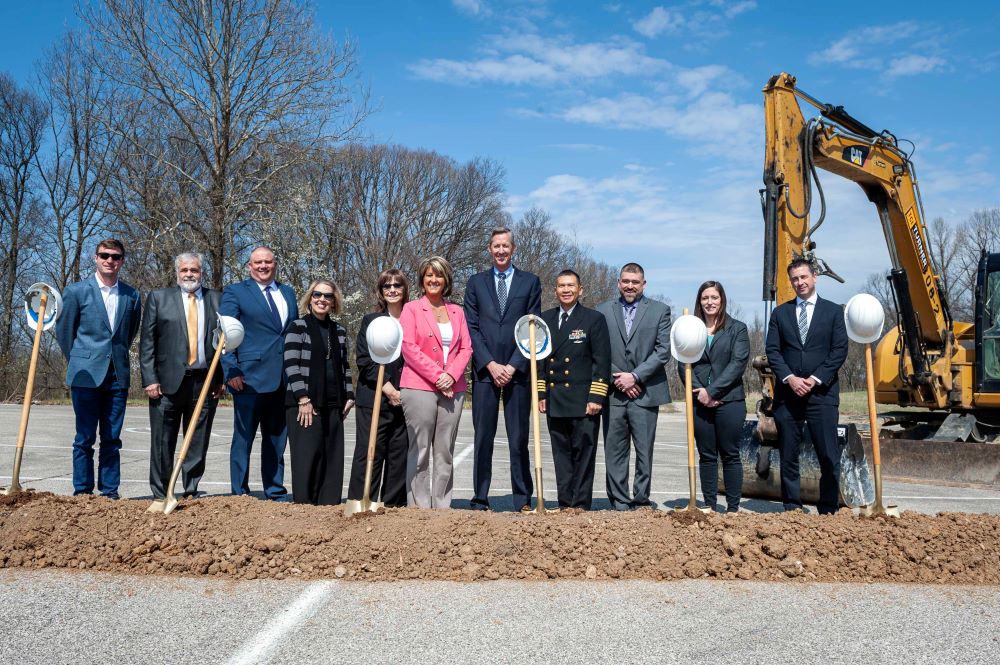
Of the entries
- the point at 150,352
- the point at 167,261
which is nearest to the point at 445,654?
the point at 150,352

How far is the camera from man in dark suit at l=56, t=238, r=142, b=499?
6543mm

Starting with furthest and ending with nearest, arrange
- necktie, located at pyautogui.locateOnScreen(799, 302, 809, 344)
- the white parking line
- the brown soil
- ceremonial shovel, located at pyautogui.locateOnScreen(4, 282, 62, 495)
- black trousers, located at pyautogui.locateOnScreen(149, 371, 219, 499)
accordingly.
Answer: black trousers, located at pyautogui.locateOnScreen(149, 371, 219, 499), necktie, located at pyautogui.locateOnScreen(799, 302, 809, 344), ceremonial shovel, located at pyautogui.locateOnScreen(4, 282, 62, 495), the brown soil, the white parking line

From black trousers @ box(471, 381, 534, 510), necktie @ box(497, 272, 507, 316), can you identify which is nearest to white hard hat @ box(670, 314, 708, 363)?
black trousers @ box(471, 381, 534, 510)

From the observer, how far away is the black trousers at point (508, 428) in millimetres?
6512

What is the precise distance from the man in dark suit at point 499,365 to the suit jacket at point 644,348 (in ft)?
2.56

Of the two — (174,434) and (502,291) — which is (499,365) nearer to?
(502,291)

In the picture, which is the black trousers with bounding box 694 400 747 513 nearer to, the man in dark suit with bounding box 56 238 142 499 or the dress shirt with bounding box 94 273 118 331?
the man in dark suit with bounding box 56 238 142 499

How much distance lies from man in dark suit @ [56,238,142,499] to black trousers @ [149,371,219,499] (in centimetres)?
30

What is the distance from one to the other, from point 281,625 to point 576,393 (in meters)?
3.29

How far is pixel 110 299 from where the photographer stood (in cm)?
673

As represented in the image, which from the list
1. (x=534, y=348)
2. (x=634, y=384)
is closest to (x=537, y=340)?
(x=534, y=348)

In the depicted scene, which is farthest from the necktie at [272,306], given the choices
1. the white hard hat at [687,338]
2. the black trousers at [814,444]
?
the black trousers at [814,444]

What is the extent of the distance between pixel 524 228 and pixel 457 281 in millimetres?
9189

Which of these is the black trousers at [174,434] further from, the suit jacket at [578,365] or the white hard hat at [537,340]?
the suit jacket at [578,365]
